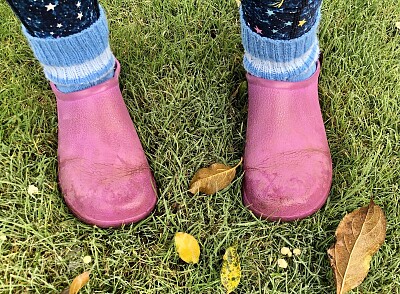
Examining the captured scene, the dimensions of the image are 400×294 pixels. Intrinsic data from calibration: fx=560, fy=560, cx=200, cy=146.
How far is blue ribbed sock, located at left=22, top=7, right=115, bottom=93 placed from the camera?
1.04 m

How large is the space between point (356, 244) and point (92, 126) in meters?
0.58

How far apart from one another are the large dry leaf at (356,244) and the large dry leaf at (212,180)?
248mm

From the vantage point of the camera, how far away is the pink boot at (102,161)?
112 cm

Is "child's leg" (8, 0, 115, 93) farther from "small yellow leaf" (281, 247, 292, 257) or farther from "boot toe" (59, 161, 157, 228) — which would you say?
"small yellow leaf" (281, 247, 292, 257)

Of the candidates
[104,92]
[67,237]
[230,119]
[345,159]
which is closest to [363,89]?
[345,159]

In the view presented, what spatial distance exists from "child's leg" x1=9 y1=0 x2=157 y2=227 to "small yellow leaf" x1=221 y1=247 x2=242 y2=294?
0.19 m

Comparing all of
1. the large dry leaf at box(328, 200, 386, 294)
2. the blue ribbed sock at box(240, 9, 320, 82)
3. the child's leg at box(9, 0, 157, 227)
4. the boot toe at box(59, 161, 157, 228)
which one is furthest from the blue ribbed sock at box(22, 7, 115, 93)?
the large dry leaf at box(328, 200, 386, 294)

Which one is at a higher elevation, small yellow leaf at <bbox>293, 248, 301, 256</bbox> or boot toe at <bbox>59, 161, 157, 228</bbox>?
boot toe at <bbox>59, 161, 157, 228</bbox>

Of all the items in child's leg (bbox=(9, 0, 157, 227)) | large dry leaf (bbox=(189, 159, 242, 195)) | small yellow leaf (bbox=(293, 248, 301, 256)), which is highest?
child's leg (bbox=(9, 0, 157, 227))

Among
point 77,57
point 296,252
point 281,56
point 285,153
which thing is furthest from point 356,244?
point 77,57

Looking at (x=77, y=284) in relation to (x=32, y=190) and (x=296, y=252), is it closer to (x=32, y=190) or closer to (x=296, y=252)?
(x=32, y=190)

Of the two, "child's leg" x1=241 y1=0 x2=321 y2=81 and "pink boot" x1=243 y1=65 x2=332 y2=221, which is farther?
"pink boot" x1=243 y1=65 x2=332 y2=221

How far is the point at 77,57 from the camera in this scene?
3.53 ft

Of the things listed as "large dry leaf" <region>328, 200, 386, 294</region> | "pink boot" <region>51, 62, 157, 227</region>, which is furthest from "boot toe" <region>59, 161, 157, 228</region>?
"large dry leaf" <region>328, 200, 386, 294</region>
